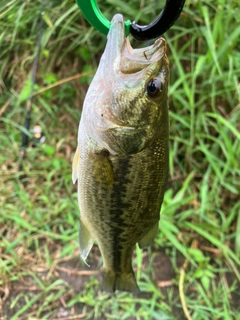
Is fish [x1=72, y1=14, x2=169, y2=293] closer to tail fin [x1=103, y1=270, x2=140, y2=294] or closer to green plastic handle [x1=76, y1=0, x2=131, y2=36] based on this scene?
green plastic handle [x1=76, y1=0, x2=131, y2=36]

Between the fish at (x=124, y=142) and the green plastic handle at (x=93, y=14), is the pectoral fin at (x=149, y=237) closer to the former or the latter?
the fish at (x=124, y=142)

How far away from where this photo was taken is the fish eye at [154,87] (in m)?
1.09

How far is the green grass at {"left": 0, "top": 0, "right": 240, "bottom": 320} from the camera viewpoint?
2.29 m

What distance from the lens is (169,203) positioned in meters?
2.45

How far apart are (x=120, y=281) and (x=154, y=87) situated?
33.6 inches

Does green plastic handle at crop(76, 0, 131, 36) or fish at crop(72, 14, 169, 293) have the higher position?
green plastic handle at crop(76, 0, 131, 36)

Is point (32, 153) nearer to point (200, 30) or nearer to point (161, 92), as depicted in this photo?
point (200, 30)

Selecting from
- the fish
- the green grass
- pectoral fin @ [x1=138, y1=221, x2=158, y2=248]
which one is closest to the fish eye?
the fish

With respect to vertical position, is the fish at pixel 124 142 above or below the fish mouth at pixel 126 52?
below

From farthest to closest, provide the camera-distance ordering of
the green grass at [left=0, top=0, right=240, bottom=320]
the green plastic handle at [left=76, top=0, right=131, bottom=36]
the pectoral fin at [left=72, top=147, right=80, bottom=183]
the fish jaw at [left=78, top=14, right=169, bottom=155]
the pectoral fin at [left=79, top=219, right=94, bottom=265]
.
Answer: the green grass at [left=0, top=0, right=240, bottom=320] < the pectoral fin at [left=79, top=219, right=94, bottom=265] < the pectoral fin at [left=72, top=147, right=80, bottom=183] < the fish jaw at [left=78, top=14, right=169, bottom=155] < the green plastic handle at [left=76, top=0, right=131, bottom=36]

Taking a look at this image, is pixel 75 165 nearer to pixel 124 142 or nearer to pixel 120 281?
pixel 124 142

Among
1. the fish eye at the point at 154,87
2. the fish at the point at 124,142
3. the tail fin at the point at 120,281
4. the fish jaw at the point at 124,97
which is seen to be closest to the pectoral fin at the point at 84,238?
the fish at the point at 124,142

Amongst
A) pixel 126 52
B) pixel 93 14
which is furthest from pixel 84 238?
pixel 93 14

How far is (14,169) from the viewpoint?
2.87 metres
